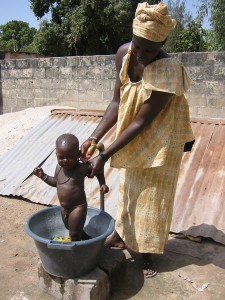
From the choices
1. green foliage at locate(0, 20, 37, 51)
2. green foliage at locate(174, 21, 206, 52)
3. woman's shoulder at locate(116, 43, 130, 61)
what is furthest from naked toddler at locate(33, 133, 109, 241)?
green foliage at locate(0, 20, 37, 51)

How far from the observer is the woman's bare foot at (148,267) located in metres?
2.66

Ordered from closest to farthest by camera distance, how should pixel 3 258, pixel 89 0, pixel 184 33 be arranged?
pixel 3 258 < pixel 89 0 < pixel 184 33

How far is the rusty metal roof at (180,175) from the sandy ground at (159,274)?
→ 8.5 inches

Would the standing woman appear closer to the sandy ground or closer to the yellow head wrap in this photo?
the yellow head wrap

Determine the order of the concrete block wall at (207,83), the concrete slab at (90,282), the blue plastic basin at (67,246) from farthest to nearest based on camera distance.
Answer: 1. the concrete block wall at (207,83)
2. the concrete slab at (90,282)
3. the blue plastic basin at (67,246)

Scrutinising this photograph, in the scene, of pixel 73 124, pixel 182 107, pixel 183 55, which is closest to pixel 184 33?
pixel 183 55

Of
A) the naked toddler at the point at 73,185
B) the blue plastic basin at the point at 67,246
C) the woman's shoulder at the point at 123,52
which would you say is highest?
the woman's shoulder at the point at 123,52

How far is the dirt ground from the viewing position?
8.14 feet

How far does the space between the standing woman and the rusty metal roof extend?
77 centimetres

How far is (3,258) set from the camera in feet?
9.73

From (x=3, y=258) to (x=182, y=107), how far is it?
1938 millimetres

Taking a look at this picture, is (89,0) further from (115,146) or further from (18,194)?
(115,146)

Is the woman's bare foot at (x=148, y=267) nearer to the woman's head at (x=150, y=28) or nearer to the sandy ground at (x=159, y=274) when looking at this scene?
the sandy ground at (x=159, y=274)

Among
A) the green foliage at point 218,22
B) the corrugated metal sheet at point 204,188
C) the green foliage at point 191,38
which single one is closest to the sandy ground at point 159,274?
the corrugated metal sheet at point 204,188
